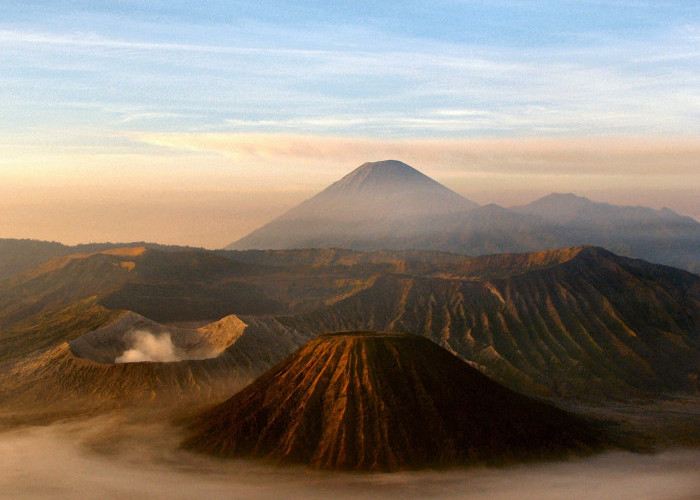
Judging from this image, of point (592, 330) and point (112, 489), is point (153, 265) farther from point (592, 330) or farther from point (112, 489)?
point (112, 489)

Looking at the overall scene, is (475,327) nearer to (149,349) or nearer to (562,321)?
(562,321)

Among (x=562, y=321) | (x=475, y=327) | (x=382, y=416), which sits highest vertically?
(x=382, y=416)

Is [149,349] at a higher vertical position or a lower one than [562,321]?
higher

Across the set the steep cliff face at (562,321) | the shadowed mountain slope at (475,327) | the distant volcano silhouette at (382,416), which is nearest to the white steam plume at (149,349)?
the shadowed mountain slope at (475,327)

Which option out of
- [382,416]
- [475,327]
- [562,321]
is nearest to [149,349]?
[382,416]

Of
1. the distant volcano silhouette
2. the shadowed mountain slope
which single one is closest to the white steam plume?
the shadowed mountain slope

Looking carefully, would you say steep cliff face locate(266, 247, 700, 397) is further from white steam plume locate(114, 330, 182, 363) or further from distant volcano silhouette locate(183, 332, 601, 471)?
distant volcano silhouette locate(183, 332, 601, 471)

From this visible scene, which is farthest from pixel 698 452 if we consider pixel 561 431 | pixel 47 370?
pixel 47 370
